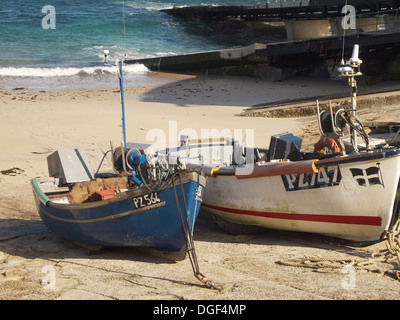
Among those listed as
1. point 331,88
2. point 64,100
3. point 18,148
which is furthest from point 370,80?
point 18,148

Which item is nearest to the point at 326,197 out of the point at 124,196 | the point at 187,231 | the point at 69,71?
the point at 187,231

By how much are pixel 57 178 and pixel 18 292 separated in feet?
8.69

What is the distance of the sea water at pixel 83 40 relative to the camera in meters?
22.1

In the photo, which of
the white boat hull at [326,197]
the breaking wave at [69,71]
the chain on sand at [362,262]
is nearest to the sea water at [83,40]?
the breaking wave at [69,71]

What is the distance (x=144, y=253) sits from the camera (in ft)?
24.2

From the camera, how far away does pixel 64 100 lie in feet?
57.6

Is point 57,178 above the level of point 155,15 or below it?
below

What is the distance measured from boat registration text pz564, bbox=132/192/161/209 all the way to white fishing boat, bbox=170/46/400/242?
1.39m

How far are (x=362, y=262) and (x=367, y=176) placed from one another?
102cm

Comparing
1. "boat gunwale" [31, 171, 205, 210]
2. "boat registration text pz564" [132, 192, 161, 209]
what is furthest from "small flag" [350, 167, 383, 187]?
"boat registration text pz564" [132, 192, 161, 209]

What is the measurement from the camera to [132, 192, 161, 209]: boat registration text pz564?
267 inches

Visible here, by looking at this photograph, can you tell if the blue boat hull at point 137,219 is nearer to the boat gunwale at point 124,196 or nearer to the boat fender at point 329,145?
the boat gunwale at point 124,196
